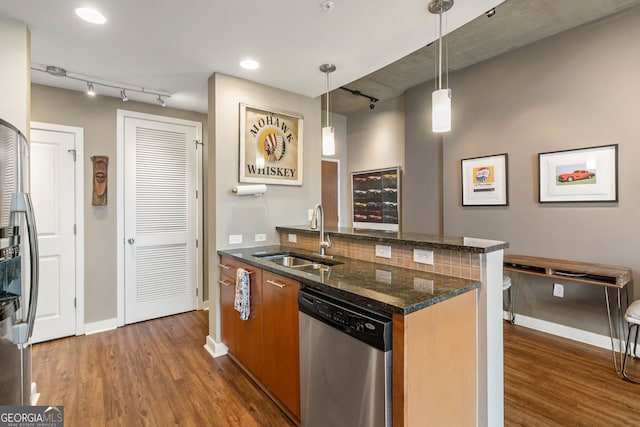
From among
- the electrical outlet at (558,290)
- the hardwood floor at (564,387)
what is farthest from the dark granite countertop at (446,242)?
the electrical outlet at (558,290)

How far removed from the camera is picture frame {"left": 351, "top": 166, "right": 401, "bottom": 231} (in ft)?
15.4

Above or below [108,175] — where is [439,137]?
above

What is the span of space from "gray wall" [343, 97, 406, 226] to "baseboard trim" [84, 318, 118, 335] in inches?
148

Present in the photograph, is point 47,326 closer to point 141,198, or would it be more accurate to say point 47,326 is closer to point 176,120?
point 141,198

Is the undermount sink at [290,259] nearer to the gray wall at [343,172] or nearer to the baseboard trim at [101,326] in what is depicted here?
the baseboard trim at [101,326]

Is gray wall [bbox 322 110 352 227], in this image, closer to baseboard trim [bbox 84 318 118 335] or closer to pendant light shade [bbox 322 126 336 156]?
pendant light shade [bbox 322 126 336 156]

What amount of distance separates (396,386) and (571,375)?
206 centimetres

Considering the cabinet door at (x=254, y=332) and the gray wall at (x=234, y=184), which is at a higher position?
the gray wall at (x=234, y=184)

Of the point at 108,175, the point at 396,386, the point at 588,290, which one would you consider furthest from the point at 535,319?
the point at 108,175

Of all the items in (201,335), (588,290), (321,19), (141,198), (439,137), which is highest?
(321,19)

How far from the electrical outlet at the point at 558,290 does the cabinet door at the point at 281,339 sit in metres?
2.80

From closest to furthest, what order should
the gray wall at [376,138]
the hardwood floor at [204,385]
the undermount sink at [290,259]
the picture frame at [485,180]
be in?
1. the hardwood floor at [204,385]
2. the undermount sink at [290,259]
3. the picture frame at [485,180]
4. the gray wall at [376,138]

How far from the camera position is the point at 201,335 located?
→ 313cm

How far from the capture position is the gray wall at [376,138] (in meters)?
4.66
